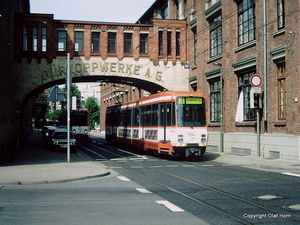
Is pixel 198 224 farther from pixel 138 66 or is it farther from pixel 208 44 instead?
pixel 138 66

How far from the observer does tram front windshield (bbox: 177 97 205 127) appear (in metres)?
20.5

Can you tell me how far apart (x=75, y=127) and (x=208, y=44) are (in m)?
19.8

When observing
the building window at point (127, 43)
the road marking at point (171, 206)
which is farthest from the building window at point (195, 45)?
the road marking at point (171, 206)

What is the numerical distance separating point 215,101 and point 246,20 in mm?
6158

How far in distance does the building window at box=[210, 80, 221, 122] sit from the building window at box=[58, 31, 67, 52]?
39.0ft

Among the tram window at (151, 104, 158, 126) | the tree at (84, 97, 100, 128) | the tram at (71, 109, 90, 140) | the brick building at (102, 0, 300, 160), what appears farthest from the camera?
the tree at (84, 97, 100, 128)

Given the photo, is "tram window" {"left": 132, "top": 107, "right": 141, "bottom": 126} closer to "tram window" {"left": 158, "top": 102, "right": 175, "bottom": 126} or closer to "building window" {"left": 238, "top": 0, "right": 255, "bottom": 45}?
"tram window" {"left": 158, "top": 102, "right": 175, "bottom": 126}

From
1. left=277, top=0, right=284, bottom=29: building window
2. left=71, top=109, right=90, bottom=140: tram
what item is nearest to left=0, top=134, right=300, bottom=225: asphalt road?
left=277, top=0, right=284, bottom=29: building window

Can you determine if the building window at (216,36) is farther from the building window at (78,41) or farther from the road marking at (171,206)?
the road marking at (171,206)

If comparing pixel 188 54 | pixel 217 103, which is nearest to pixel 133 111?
pixel 217 103

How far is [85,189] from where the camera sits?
1135 cm

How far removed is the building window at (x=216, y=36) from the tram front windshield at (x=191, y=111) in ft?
28.9

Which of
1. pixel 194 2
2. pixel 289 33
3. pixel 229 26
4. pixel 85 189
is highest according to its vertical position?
pixel 194 2

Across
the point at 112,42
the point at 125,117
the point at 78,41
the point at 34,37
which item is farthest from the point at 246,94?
the point at 34,37
